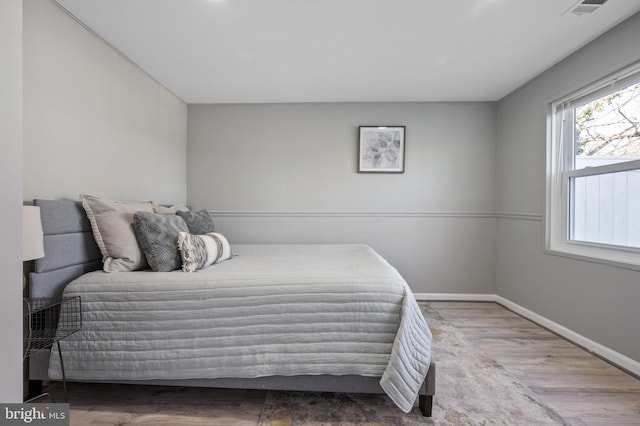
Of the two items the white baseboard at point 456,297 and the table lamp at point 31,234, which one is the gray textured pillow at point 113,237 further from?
the white baseboard at point 456,297

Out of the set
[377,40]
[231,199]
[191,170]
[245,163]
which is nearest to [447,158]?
[377,40]

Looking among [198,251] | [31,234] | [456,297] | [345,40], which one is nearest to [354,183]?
[345,40]

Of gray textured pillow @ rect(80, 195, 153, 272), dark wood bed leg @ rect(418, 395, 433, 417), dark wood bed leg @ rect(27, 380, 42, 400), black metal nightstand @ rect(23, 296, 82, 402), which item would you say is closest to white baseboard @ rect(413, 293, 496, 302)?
dark wood bed leg @ rect(418, 395, 433, 417)

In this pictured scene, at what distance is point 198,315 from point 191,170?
2365 millimetres

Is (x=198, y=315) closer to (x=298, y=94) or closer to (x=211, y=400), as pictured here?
(x=211, y=400)

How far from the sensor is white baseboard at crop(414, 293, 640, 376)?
187 centimetres

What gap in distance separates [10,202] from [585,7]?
3014 mm

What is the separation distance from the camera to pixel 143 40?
2.12 m

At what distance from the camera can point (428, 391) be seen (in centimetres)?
142

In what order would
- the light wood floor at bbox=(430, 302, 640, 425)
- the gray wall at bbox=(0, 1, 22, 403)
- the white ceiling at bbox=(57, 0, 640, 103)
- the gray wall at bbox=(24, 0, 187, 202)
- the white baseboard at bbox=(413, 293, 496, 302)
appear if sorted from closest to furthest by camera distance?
the gray wall at bbox=(0, 1, 22, 403) < the light wood floor at bbox=(430, 302, 640, 425) < the gray wall at bbox=(24, 0, 187, 202) < the white ceiling at bbox=(57, 0, 640, 103) < the white baseboard at bbox=(413, 293, 496, 302)

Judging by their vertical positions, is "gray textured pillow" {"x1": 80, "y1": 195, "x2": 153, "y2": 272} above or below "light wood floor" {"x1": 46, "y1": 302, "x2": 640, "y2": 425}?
above

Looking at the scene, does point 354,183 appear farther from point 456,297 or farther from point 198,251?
point 198,251

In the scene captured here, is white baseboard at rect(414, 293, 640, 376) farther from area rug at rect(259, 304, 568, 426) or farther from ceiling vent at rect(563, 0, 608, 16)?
ceiling vent at rect(563, 0, 608, 16)

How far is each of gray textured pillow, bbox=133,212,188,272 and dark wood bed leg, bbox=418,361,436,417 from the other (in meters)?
1.51
